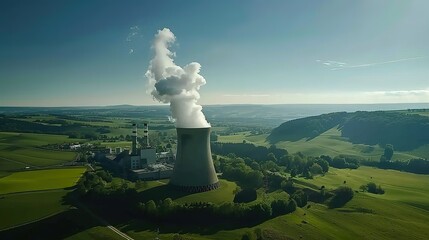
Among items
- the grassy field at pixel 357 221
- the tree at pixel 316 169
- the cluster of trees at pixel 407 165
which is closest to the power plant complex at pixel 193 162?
the grassy field at pixel 357 221

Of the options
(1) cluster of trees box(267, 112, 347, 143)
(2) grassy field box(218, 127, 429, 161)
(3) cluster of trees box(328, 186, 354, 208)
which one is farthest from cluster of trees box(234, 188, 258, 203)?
(1) cluster of trees box(267, 112, 347, 143)

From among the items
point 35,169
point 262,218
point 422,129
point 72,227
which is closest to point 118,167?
point 35,169

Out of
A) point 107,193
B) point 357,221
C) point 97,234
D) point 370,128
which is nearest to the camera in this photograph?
point 97,234

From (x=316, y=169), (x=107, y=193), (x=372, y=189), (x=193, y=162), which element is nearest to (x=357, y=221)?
(x=372, y=189)

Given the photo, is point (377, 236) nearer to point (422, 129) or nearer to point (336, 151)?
point (336, 151)

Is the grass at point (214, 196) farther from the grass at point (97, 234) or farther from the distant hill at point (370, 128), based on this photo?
the distant hill at point (370, 128)

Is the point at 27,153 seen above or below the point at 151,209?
above

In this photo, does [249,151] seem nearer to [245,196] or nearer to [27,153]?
[245,196]
